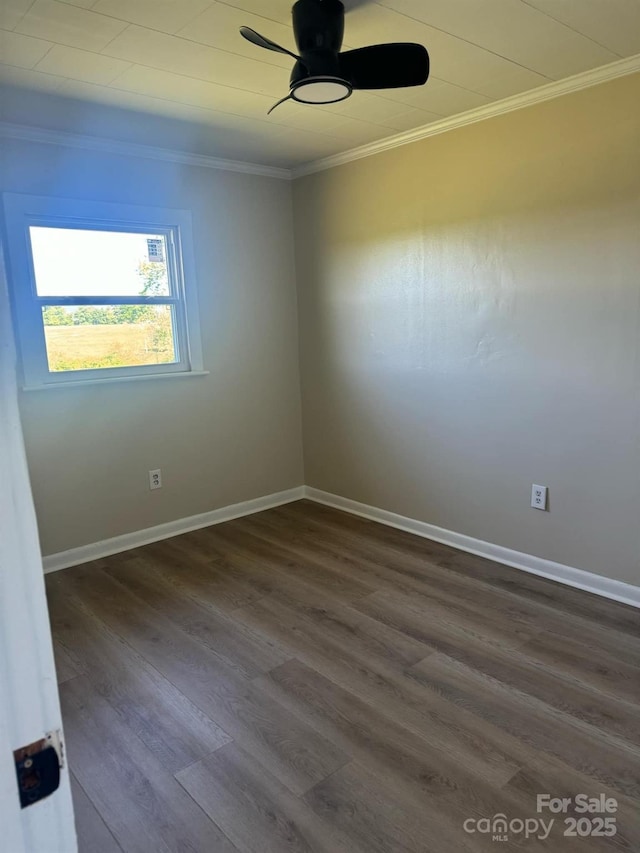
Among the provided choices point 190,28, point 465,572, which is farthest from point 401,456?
point 190,28

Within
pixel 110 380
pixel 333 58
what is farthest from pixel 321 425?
pixel 333 58

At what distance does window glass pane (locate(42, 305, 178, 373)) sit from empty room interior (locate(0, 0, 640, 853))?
2 cm

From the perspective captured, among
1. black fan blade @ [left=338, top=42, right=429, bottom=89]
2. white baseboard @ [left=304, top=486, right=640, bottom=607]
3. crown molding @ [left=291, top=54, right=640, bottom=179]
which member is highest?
crown molding @ [left=291, top=54, right=640, bottom=179]

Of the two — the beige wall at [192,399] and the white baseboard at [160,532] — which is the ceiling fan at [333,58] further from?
the white baseboard at [160,532]

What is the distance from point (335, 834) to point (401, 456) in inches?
94.4

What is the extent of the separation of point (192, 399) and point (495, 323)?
6.60 feet

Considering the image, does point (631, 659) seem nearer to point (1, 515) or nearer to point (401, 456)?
point (401, 456)

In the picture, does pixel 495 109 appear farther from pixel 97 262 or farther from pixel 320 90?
pixel 97 262

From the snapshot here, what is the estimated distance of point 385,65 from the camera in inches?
75.8

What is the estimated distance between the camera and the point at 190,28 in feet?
6.53

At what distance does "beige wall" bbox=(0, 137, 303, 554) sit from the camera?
319cm

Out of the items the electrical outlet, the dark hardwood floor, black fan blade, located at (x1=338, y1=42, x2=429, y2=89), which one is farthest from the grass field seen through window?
the electrical outlet

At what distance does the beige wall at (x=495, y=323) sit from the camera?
2.61 meters

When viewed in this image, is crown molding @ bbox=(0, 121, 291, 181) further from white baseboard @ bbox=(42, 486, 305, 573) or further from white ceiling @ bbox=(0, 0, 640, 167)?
white baseboard @ bbox=(42, 486, 305, 573)
